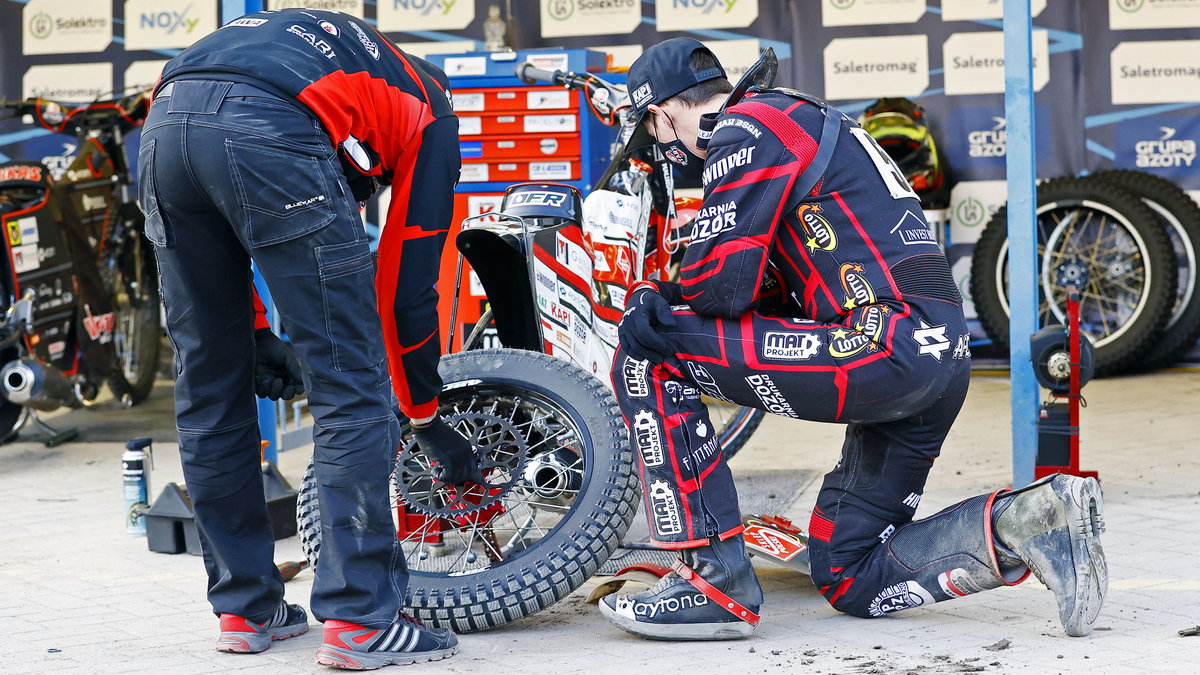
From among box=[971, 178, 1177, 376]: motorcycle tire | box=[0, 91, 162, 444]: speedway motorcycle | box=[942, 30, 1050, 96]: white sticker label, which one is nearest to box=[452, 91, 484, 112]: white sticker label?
box=[0, 91, 162, 444]: speedway motorcycle

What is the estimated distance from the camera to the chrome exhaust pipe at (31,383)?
5633 mm

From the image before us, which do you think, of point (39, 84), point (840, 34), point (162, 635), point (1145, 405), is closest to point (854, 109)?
point (840, 34)

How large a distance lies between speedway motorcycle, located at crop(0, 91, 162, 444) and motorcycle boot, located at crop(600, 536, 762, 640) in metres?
3.65

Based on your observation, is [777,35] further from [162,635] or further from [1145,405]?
[162,635]

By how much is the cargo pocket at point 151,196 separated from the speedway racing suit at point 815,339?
1.07 metres

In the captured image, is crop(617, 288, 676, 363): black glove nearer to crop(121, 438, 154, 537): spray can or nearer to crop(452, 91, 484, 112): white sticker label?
crop(121, 438, 154, 537): spray can

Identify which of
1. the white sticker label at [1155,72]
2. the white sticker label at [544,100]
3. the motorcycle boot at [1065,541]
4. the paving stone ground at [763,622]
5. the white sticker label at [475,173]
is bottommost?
the paving stone ground at [763,622]

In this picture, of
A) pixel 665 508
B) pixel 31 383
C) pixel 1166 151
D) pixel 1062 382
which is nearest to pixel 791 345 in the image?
pixel 665 508

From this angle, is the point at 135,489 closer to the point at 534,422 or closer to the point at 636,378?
the point at 534,422

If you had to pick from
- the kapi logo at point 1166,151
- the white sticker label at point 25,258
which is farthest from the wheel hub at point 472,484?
the kapi logo at point 1166,151

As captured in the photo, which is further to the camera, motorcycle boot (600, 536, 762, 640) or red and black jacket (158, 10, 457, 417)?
motorcycle boot (600, 536, 762, 640)

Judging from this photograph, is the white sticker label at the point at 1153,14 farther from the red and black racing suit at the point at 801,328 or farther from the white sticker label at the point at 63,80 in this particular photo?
the white sticker label at the point at 63,80

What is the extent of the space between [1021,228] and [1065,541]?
1.82 metres

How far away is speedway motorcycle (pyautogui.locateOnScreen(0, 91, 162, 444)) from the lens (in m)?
→ 5.82
